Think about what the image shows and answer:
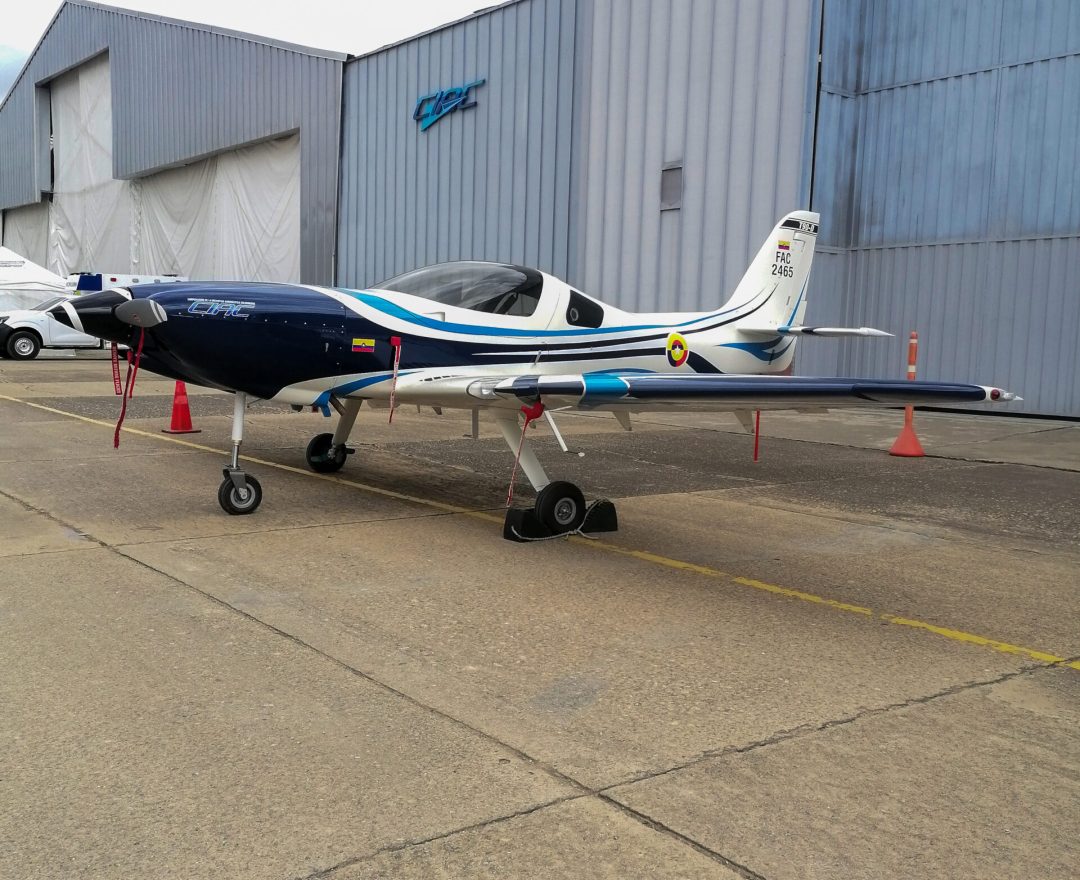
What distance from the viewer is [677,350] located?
8008 mm

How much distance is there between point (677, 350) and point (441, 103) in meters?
15.7

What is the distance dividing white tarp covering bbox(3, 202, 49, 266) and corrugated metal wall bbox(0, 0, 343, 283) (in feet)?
3.95

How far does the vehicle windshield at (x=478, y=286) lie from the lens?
685 cm

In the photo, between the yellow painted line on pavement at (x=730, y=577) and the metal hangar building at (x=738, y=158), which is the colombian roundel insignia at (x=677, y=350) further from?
the metal hangar building at (x=738, y=158)

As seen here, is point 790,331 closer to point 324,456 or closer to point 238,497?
point 324,456

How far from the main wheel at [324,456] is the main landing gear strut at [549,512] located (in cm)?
239

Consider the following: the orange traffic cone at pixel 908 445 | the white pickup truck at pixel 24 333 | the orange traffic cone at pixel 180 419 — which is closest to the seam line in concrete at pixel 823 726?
the orange traffic cone at pixel 908 445

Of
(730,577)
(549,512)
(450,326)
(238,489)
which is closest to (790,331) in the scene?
(450,326)

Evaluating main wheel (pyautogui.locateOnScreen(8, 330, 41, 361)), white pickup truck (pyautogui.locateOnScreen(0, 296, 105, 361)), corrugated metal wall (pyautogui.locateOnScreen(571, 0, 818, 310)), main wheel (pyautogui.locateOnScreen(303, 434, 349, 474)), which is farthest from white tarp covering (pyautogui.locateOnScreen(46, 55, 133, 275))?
main wheel (pyautogui.locateOnScreen(303, 434, 349, 474))

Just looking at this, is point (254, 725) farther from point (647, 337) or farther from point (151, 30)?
point (151, 30)

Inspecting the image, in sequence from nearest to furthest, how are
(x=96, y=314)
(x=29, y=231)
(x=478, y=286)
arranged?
1. (x=96, y=314)
2. (x=478, y=286)
3. (x=29, y=231)

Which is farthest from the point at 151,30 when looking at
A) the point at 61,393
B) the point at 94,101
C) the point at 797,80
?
the point at 797,80

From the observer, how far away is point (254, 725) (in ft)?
10.5

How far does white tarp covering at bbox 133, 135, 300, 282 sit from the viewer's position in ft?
92.0
